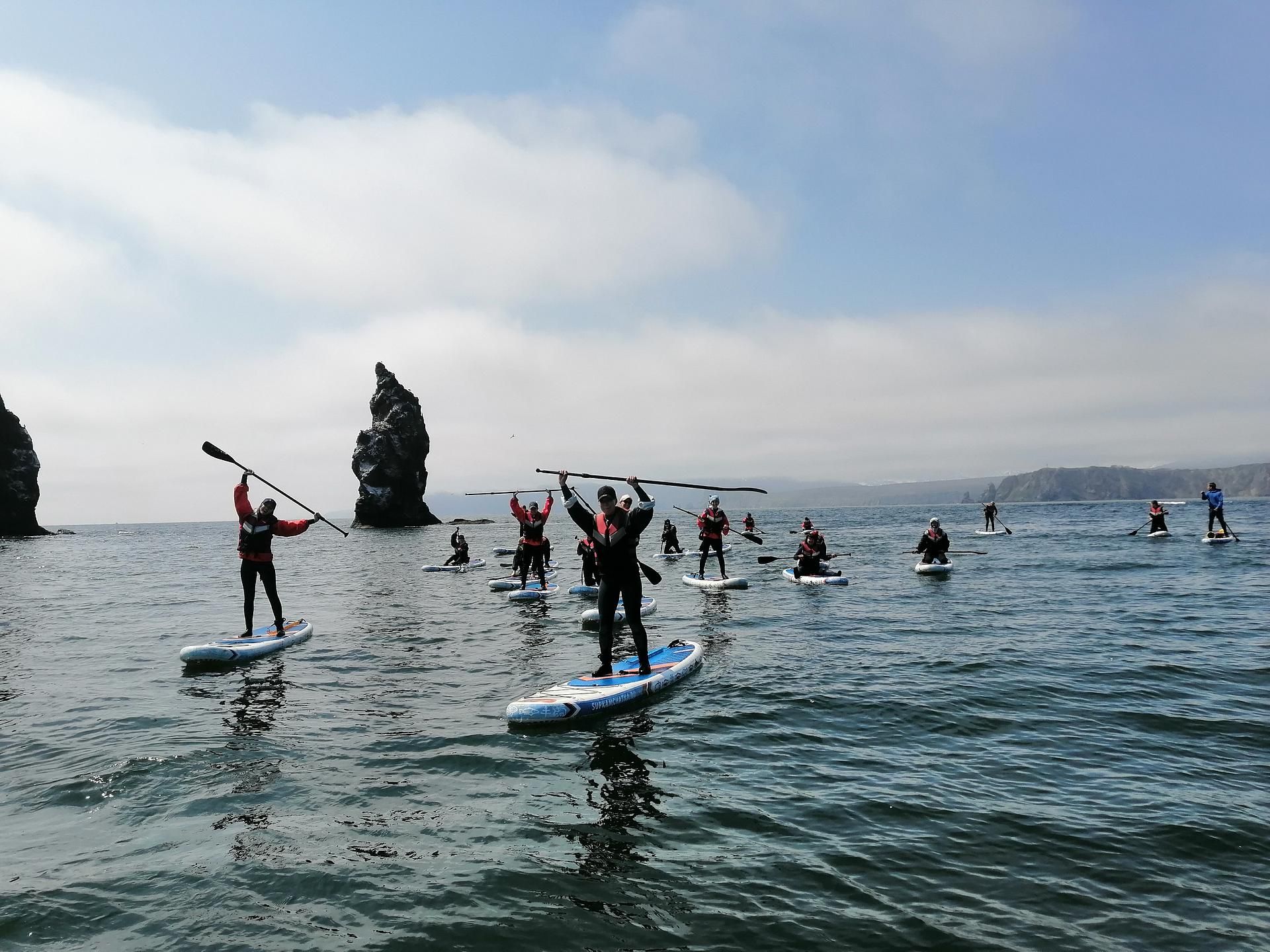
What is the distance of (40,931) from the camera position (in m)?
5.02

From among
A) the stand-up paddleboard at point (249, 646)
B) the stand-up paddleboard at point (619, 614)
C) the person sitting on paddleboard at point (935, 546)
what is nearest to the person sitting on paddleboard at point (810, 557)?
the person sitting on paddleboard at point (935, 546)

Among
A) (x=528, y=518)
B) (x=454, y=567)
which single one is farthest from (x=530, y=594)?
(x=454, y=567)

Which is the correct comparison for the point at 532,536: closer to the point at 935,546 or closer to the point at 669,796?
the point at 935,546

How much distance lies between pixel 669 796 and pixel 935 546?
75.4ft

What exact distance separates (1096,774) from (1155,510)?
4282cm

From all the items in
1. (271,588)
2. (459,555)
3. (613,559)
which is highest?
(613,559)

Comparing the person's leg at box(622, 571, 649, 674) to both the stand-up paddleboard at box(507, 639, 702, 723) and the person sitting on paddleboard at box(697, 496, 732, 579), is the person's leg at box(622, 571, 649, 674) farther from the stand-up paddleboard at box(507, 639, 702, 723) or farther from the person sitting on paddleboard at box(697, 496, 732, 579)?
the person sitting on paddleboard at box(697, 496, 732, 579)

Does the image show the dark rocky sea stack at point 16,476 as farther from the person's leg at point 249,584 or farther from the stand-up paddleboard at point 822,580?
the stand-up paddleboard at point 822,580

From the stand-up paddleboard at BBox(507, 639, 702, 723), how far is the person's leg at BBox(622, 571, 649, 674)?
0.28m

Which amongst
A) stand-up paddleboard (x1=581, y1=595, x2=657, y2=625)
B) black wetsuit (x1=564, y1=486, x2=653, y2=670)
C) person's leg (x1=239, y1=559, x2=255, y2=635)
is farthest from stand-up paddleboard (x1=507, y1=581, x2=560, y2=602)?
black wetsuit (x1=564, y1=486, x2=653, y2=670)

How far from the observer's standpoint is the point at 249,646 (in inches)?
590

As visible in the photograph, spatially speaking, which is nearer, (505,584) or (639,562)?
(639,562)

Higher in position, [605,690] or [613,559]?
[613,559]

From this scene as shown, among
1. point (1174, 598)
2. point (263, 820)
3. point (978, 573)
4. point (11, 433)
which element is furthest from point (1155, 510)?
point (11, 433)
